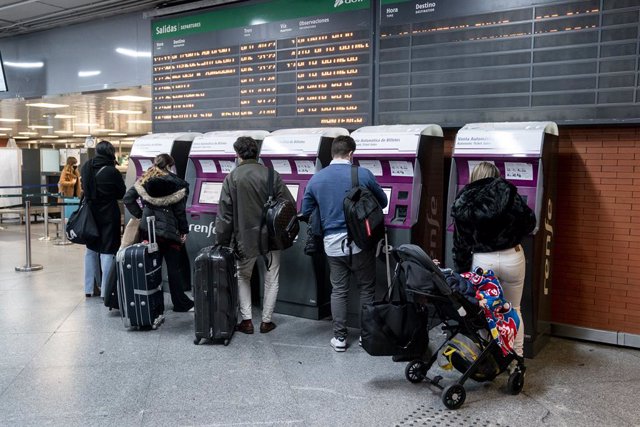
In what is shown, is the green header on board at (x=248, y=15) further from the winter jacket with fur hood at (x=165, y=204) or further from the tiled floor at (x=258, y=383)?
the tiled floor at (x=258, y=383)

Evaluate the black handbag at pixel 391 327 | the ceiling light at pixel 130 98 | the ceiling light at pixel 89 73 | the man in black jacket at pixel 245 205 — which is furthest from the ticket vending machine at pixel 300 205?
the ceiling light at pixel 130 98

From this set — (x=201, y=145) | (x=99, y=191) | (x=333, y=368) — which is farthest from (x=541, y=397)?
(x=99, y=191)

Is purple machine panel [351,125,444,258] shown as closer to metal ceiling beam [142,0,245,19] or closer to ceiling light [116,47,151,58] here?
metal ceiling beam [142,0,245,19]

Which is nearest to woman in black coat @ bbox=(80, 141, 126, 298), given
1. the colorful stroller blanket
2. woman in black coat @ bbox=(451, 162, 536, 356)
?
woman in black coat @ bbox=(451, 162, 536, 356)

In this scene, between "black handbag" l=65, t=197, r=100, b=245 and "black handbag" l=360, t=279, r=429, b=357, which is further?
"black handbag" l=65, t=197, r=100, b=245

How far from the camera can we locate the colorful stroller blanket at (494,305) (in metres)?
3.27

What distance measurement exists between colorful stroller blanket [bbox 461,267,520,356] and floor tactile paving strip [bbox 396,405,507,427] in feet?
1.47

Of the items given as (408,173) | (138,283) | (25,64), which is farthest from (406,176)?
(25,64)

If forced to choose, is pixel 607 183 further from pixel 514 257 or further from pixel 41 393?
pixel 41 393

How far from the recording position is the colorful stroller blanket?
10.7ft

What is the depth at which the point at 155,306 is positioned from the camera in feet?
14.9

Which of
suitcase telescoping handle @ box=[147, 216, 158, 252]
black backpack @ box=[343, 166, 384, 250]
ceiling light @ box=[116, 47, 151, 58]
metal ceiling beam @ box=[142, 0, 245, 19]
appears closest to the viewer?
black backpack @ box=[343, 166, 384, 250]

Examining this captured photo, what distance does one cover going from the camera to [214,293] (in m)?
4.12

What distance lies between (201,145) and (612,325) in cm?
361
